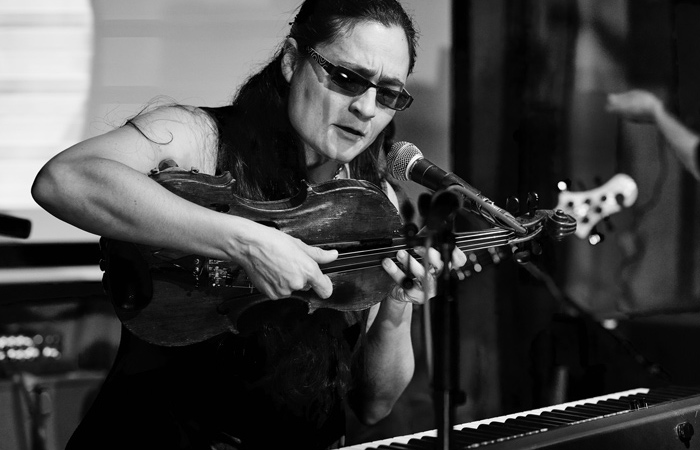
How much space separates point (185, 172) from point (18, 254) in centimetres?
95

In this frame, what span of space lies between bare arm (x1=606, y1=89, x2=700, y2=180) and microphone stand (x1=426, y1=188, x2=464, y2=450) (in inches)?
109

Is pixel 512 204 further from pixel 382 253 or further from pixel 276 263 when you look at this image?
pixel 276 263

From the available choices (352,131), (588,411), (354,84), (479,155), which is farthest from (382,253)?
(479,155)

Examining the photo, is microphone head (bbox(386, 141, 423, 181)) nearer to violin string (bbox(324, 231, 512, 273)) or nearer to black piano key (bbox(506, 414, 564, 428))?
violin string (bbox(324, 231, 512, 273))

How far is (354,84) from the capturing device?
2.21 m

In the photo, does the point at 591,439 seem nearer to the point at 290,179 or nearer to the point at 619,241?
the point at 290,179

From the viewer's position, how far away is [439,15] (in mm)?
3326

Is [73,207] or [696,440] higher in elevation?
[73,207]

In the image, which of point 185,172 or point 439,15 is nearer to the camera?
point 185,172

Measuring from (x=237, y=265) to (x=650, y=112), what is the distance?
3060 millimetres

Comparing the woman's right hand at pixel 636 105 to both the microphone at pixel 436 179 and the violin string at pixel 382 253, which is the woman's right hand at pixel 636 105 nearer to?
the violin string at pixel 382 253

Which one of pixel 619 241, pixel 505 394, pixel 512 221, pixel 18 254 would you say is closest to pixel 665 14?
pixel 619 241

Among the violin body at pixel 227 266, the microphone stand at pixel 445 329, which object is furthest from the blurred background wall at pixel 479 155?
the microphone stand at pixel 445 329

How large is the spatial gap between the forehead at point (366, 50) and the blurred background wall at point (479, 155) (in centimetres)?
58
